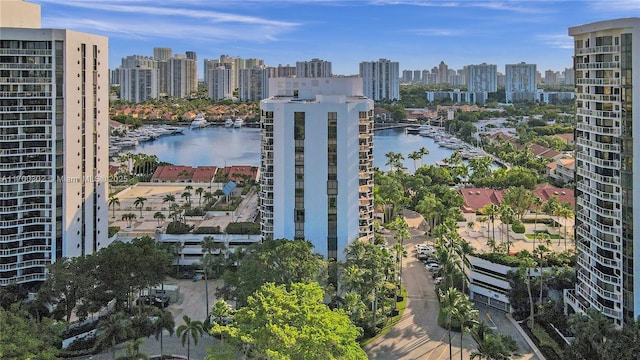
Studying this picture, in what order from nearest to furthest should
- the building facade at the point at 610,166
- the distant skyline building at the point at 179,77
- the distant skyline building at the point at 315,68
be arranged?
the building facade at the point at 610,166 → the distant skyline building at the point at 315,68 → the distant skyline building at the point at 179,77

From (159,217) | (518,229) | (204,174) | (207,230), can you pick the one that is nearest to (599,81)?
(518,229)

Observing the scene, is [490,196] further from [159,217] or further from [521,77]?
[521,77]

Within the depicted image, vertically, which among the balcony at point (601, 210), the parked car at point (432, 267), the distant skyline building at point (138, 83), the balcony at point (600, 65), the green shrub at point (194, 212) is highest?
the distant skyline building at point (138, 83)

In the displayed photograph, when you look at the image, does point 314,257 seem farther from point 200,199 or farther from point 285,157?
point 200,199

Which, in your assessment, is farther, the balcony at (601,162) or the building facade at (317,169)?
the building facade at (317,169)

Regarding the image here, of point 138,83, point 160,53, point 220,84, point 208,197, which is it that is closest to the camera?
point 208,197

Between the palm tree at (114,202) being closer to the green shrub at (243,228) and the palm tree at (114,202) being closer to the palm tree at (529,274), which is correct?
the green shrub at (243,228)

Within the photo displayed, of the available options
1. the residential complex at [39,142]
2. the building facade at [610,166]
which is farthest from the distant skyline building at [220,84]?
the building facade at [610,166]
